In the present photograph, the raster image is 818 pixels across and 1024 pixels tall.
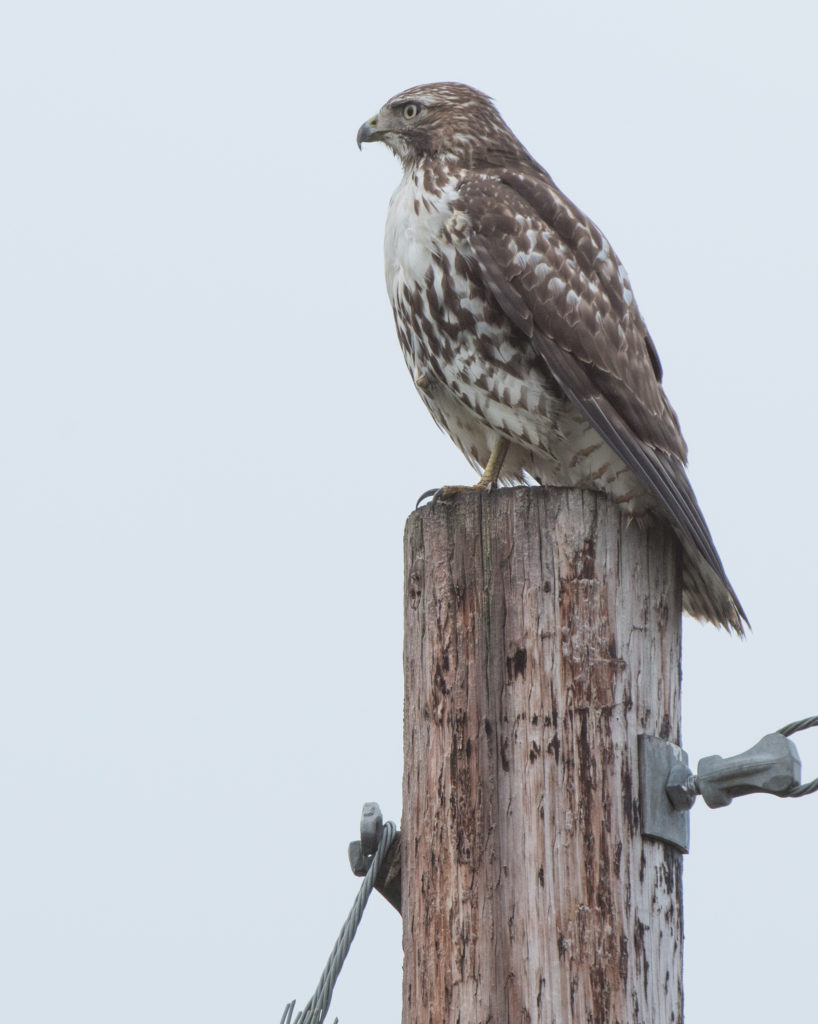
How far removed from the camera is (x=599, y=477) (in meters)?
4.04

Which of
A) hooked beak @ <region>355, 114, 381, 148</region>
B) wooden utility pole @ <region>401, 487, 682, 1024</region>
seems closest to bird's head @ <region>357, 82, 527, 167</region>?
hooked beak @ <region>355, 114, 381, 148</region>

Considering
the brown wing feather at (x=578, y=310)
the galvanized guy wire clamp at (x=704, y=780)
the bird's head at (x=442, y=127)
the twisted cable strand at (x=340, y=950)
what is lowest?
the twisted cable strand at (x=340, y=950)

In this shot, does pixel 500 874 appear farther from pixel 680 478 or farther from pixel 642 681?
pixel 680 478

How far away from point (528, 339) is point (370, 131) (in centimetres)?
140

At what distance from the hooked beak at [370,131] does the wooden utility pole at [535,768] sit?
252 cm

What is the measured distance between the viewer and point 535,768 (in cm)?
258

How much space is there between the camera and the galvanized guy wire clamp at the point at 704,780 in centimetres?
261

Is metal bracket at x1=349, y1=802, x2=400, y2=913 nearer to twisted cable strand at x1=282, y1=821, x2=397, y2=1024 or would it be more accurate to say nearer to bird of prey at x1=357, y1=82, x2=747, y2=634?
twisted cable strand at x1=282, y1=821, x2=397, y2=1024

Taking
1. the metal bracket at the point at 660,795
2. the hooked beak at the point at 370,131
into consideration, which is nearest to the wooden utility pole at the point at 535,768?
the metal bracket at the point at 660,795

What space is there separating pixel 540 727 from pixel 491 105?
311 cm

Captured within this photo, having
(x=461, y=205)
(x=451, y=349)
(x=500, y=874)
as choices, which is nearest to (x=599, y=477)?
(x=451, y=349)

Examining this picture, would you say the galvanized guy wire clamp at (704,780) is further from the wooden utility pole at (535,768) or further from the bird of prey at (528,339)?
the bird of prey at (528,339)

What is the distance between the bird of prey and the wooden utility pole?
94 cm

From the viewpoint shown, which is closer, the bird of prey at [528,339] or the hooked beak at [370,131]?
the bird of prey at [528,339]
